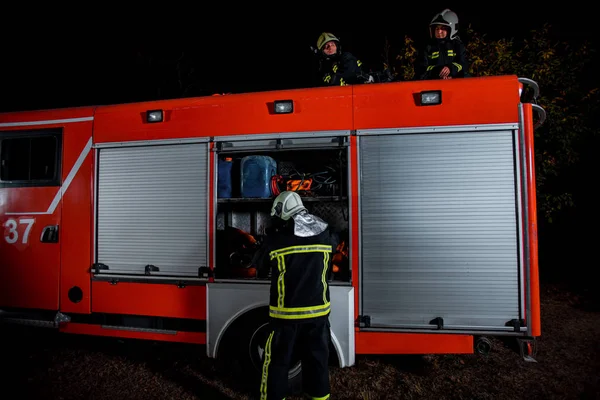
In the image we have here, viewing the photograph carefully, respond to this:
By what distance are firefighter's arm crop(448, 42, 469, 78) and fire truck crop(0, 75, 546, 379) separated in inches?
27.1

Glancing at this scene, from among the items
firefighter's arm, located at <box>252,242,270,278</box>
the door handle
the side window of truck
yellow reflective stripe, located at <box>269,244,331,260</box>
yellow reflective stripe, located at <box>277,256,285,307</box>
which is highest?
the side window of truck

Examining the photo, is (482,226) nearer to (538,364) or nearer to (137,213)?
(538,364)

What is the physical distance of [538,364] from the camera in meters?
3.90

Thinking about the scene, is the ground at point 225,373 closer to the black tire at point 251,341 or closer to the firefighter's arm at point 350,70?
the black tire at point 251,341

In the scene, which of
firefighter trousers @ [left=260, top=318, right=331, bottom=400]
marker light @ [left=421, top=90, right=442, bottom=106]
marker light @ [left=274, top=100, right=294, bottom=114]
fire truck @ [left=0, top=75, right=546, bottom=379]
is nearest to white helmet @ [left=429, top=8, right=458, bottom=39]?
fire truck @ [left=0, top=75, right=546, bottom=379]

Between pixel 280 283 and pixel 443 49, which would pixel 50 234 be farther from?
pixel 443 49

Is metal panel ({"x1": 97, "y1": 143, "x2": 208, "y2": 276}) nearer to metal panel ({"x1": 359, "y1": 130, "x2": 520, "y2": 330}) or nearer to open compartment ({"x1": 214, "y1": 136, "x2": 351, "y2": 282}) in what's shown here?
open compartment ({"x1": 214, "y1": 136, "x2": 351, "y2": 282})

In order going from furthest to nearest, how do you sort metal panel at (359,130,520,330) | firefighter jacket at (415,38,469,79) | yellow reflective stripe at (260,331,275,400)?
firefighter jacket at (415,38,469,79) → metal panel at (359,130,520,330) → yellow reflective stripe at (260,331,275,400)

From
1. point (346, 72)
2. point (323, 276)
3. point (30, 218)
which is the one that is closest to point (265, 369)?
point (323, 276)

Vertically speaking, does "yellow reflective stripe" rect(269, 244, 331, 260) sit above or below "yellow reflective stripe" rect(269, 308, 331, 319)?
above

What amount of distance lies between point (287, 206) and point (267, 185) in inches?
36.9

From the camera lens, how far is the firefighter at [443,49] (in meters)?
3.99

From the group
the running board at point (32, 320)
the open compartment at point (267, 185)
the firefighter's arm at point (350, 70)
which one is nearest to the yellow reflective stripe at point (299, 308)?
the open compartment at point (267, 185)

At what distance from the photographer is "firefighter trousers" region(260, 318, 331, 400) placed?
258cm
